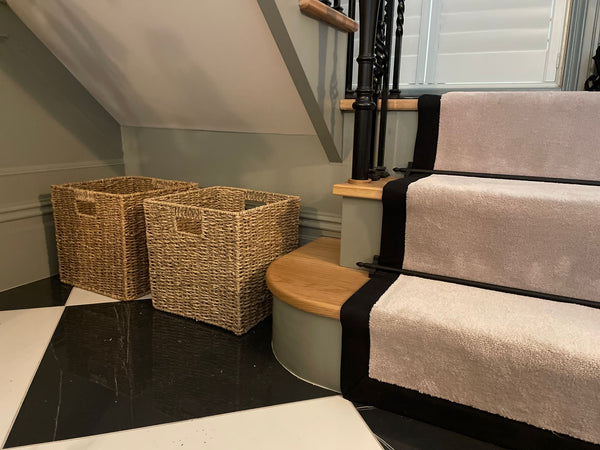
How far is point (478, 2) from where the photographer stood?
1.58 meters

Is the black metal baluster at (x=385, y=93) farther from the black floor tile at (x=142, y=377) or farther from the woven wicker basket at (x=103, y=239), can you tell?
the woven wicker basket at (x=103, y=239)

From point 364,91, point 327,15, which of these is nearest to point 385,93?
point 364,91

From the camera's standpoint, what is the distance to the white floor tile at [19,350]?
1.02m

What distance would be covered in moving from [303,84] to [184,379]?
90cm

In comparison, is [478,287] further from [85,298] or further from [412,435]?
[85,298]

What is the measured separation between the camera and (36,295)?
1.64 meters

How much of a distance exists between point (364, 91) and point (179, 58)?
0.69m

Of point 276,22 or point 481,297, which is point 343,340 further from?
point 276,22

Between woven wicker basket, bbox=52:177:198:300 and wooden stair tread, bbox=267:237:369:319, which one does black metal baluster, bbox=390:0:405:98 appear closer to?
wooden stair tread, bbox=267:237:369:319

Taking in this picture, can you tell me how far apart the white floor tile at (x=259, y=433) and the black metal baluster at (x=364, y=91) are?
0.63 metres

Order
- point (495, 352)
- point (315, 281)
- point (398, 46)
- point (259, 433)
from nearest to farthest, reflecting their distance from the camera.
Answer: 1. point (495, 352)
2. point (259, 433)
3. point (315, 281)
4. point (398, 46)

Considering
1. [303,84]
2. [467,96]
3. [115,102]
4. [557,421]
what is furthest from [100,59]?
[557,421]

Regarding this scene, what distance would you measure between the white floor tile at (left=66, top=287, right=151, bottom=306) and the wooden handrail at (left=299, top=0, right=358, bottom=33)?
114 cm

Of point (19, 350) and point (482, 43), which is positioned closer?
point (19, 350)
